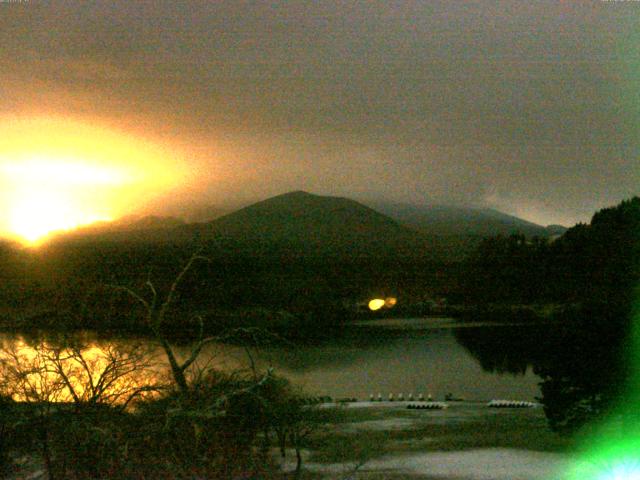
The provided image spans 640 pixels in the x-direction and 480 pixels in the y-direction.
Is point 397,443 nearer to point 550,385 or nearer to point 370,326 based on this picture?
point 550,385

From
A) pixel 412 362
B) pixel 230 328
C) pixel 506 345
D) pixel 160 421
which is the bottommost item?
pixel 506 345

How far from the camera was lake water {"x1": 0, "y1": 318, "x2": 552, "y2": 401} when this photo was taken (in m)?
49.7

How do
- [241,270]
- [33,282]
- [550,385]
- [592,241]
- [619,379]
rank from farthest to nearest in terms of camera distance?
[241,270] < [592,241] < [33,282] < [550,385] < [619,379]

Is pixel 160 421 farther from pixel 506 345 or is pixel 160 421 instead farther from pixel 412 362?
pixel 506 345

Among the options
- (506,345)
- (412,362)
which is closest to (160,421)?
(412,362)

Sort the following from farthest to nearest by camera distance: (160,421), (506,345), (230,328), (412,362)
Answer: (506,345)
(412,362)
(230,328)
(160,421)

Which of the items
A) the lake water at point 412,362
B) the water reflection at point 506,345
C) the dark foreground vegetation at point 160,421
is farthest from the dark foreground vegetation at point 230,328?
the lake water at point 412,362

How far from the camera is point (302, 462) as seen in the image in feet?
57.3

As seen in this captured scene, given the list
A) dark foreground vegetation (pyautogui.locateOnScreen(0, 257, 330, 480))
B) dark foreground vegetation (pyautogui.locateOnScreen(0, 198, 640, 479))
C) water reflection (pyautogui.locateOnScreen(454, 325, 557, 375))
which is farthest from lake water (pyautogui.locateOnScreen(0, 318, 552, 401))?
dark foreground vegetation (pyautogui.locateOnScreen(0, 257, 330, 480))

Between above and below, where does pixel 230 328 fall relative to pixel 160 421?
above

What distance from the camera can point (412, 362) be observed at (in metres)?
63.3

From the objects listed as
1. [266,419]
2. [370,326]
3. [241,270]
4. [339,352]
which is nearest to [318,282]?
[241,270]

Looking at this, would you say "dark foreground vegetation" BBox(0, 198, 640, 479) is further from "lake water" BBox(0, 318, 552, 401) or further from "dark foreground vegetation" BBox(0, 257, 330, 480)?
"lake water" BBox(0, 318, 552, 401)

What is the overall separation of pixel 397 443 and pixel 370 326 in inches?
2720
